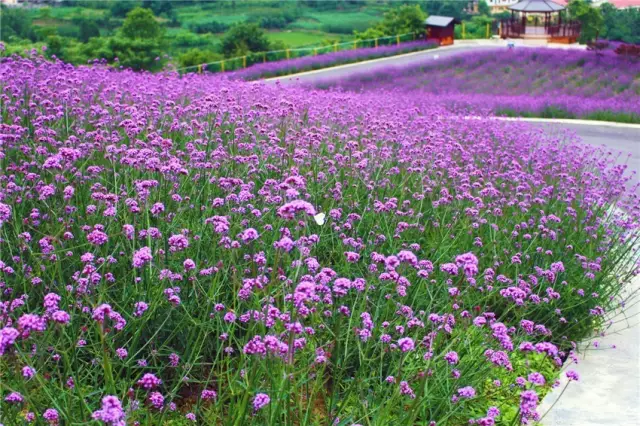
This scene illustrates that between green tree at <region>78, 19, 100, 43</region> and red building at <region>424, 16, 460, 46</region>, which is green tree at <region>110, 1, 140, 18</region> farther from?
red building at <region>424, 16, 460, 46</region>

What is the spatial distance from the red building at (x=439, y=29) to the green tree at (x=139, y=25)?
15629mm

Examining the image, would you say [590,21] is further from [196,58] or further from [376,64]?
[196,58]

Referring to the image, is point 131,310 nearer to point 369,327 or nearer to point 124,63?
point 369,327

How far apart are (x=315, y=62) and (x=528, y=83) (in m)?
9.63

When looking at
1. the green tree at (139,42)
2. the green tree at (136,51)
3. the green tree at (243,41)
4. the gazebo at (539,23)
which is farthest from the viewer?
the gazebo at (539,23)

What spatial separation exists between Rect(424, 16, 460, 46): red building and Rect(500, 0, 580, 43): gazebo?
6.28m

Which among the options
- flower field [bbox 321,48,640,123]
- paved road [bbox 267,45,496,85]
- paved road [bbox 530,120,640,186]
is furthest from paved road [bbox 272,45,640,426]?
paved road [bbox 267,45,496,85]

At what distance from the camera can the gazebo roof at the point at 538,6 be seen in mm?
42844

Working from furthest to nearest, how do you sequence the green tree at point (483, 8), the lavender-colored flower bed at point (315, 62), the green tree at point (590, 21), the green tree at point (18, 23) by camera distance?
the green tree at point (483, 8)
the green tree at point (18, 23)
the green tree at point (590, 21)
the lavender-colored flower bed at point (315, 62)

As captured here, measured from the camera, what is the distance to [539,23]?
1790 inches

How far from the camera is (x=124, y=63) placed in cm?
2792

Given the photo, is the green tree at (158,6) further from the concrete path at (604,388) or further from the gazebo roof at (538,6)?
the concrete path at (604,388)

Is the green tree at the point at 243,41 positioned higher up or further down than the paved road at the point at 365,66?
higher up

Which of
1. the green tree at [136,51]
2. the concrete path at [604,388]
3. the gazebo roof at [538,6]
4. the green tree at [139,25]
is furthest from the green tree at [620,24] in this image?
the concrete path at [604,388]
